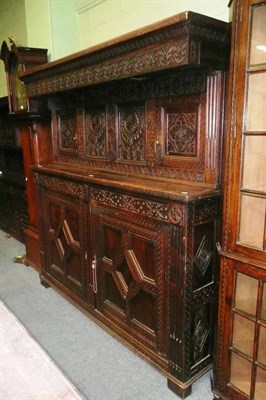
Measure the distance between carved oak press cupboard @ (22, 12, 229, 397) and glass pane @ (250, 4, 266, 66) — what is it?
0.61ft

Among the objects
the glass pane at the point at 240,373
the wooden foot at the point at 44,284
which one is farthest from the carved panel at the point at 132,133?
the wooden foot at the point at 44,284

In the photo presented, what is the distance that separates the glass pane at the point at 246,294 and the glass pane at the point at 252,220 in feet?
0.57

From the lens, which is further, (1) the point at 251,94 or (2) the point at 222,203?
(2) the point at 222,203

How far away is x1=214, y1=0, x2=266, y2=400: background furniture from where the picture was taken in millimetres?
1325

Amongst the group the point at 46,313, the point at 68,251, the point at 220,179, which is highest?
the point at 220,179

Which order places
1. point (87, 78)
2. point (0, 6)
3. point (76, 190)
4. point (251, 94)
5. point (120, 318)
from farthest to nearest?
point (0, 6)
point (76, 190)
point (120, 318)
point (87, 78)
point (251, 94)

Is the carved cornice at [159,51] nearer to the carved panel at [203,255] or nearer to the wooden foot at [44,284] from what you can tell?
the carved panel at [203,255]

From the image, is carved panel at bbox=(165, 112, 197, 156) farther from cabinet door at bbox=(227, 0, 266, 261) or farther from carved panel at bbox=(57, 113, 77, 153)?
carved panel at bbox=(57, 113, 77, 153)

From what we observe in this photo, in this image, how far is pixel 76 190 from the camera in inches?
92.4

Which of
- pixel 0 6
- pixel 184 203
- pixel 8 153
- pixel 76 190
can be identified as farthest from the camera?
pixel 8 153

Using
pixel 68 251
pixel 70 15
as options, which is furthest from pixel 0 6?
pixel 68 251

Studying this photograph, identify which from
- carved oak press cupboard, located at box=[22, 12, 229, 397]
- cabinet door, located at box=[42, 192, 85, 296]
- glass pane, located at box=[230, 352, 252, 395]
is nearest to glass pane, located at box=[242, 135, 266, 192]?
carved oak press cupboard, located at box=[22, 12, 229, 397]

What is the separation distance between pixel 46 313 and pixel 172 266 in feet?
4.71

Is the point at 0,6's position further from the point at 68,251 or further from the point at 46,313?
the point at 46,313
